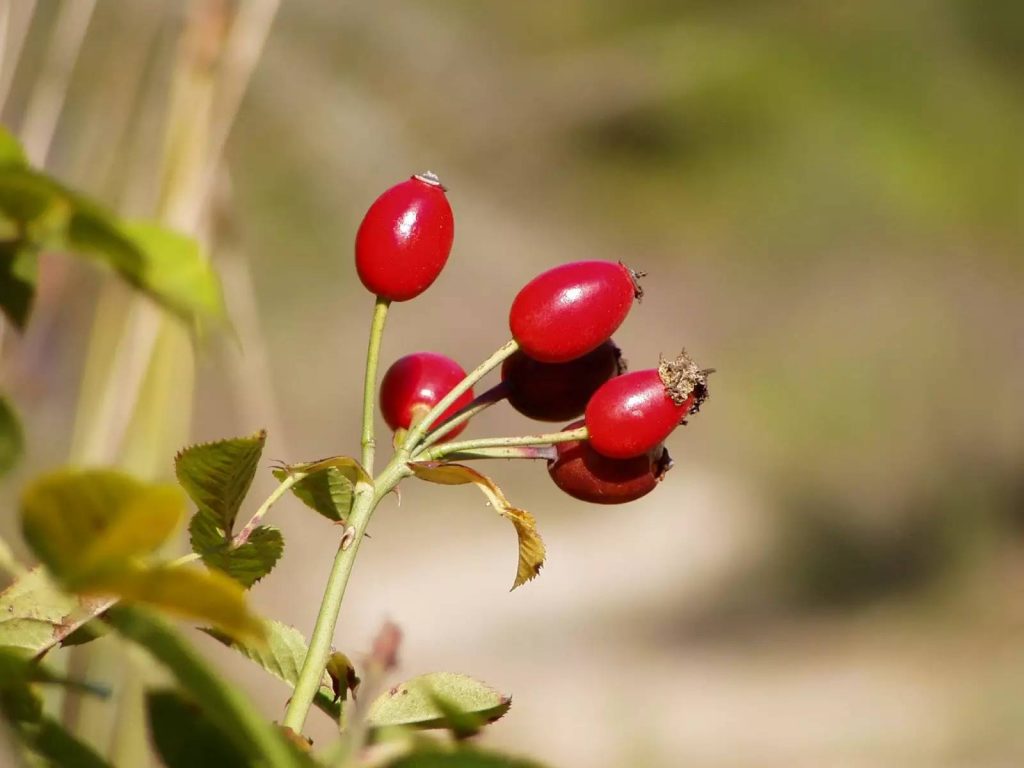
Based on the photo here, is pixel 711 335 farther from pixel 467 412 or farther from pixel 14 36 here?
pixel 467 412

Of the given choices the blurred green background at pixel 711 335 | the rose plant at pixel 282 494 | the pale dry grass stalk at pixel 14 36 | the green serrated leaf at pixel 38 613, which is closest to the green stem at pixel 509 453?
the rose plant at pixel 282 494

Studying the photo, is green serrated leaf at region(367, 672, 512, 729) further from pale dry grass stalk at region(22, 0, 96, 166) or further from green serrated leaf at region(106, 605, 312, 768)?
pale dry grass stalk at region(22, 0, 96, 166)

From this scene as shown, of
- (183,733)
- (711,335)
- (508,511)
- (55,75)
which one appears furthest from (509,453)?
(711,335)

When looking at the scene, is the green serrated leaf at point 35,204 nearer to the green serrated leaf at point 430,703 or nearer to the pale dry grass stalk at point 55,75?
the green serrated leaf at point 430,703

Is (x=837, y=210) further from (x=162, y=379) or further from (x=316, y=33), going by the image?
(x=162, y=379)

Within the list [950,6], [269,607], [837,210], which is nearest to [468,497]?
[269,607]

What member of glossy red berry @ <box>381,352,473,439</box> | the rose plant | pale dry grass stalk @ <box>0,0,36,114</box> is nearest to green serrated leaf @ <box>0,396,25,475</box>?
the rose plant
